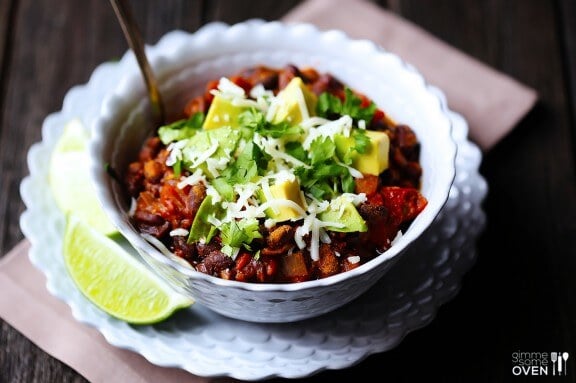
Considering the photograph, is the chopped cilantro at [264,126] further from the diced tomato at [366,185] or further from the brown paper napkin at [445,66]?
the brown paper napkin at [445,66]

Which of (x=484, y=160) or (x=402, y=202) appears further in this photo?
(x=484, y=160)

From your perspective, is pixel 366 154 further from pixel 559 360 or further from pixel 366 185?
pixel 559 360

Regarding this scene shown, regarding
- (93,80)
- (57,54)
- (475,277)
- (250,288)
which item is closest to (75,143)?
(93,80)

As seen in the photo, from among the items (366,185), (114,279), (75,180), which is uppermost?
(366,185)

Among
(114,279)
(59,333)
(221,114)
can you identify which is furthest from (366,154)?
(59,333)

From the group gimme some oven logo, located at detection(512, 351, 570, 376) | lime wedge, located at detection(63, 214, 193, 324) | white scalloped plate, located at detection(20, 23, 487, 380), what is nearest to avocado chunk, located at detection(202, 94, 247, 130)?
lime wedge, located at detection(63, 214, 193, 324)

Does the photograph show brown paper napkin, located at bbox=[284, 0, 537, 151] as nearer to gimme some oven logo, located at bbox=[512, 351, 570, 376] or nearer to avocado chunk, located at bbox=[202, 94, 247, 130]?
gimme some oven logo, located at bbox=[512, 351, 570, 376]
